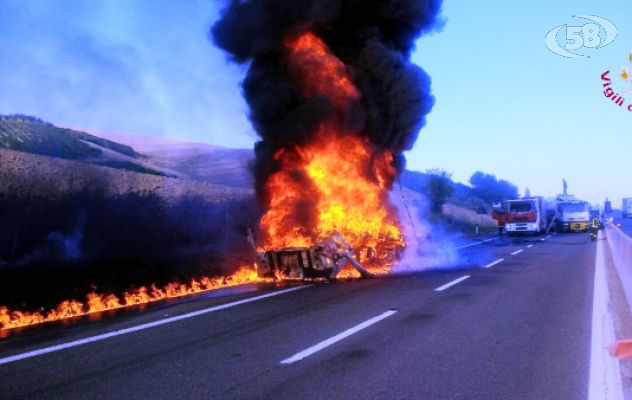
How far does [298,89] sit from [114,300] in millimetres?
8273

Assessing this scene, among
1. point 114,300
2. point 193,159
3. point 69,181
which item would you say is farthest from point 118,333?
point 193,159

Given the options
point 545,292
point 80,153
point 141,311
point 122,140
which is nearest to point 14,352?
point 141,311

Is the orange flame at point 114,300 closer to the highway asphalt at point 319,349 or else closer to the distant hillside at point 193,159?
the highway asphalt at point 319,349

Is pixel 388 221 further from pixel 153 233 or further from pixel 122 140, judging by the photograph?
pixel 122 140

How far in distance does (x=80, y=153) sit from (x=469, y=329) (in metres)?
45.6

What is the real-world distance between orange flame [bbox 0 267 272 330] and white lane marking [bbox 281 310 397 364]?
450 cm

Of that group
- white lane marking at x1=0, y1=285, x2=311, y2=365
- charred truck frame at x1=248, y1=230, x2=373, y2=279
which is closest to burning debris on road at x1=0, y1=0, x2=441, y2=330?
charred truck frame at x1=248, y1=230, x2=373, y2=279

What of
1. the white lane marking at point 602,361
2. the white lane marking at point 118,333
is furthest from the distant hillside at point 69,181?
the white lane marking at point 602,361

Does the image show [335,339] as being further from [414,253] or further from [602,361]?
[414,253]

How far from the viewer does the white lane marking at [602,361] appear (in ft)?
14.9

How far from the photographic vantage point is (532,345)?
20.5ft

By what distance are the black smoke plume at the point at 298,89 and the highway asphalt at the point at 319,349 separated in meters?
6.60

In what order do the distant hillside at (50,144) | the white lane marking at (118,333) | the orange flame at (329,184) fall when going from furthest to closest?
1. the distant hillside at (50,144)
2. the orange flame at (329,184)
3. the white lane marking at (118,333)

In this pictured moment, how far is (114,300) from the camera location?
1102 centimetres
